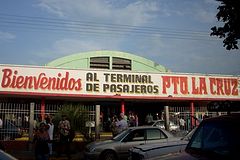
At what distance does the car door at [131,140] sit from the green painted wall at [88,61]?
20.5 metres

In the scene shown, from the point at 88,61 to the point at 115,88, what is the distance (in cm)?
872

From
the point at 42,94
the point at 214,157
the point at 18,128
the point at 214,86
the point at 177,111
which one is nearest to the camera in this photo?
the point at 214,157

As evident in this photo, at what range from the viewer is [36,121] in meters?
19.7

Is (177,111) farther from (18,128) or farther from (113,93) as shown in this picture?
(18,128)

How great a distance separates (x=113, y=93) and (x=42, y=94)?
5018 millimetres

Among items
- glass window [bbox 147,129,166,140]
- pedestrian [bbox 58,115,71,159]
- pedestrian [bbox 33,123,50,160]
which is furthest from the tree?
pedestrian [bbox 58,115,71,159]

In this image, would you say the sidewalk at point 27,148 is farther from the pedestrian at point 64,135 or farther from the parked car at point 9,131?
the pedestrian at point 64,135

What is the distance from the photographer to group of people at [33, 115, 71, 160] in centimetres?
1230

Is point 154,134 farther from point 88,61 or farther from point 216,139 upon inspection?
point 88,61

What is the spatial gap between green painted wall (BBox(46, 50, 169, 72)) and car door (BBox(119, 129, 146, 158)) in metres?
20.5

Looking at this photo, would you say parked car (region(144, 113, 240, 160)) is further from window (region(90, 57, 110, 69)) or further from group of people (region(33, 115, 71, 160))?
window (region(90, 57, 110, 69))

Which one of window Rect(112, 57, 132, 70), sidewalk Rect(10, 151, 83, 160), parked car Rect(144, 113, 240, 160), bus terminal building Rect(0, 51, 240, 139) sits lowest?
sidewalk Rect(10, 151, 83, 160)

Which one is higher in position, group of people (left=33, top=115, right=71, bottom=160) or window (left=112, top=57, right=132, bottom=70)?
window (left=112, top=57, right=132, bottom=70)

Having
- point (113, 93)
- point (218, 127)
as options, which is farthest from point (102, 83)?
point (218, 127)
